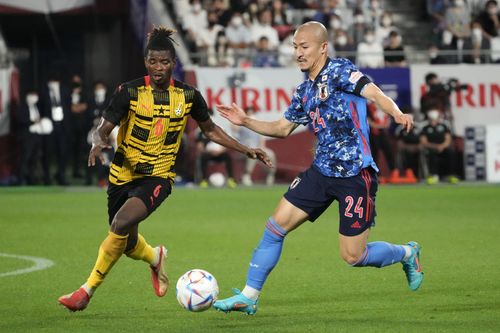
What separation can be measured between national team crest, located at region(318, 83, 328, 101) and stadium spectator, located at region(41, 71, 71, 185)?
620 inches

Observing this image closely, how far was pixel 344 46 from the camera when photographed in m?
25.3

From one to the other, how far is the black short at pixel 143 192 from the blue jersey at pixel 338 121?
135 centimetres

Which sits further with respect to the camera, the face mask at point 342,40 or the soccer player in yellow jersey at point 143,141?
the face mask at point 342,40

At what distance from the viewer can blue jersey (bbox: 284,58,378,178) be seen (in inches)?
345

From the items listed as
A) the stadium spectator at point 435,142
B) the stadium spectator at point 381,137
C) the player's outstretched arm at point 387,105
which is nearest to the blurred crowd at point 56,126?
the stadium spectator at point 381,137

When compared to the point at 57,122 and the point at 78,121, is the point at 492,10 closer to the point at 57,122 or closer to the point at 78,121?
the point at 78,121

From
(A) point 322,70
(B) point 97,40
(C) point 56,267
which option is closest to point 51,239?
(C) point 56,267

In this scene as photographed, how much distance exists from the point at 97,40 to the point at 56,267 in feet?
56.2

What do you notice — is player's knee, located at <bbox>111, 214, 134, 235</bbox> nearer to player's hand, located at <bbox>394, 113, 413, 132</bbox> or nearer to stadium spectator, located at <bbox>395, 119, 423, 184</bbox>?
player's hand, located at <bbox>394, 113, 413, 132</bbox>

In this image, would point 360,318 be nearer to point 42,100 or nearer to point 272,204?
point 272,204

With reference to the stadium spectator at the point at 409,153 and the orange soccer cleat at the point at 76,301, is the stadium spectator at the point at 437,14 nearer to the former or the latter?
the stadium spectator at the point at 409,153

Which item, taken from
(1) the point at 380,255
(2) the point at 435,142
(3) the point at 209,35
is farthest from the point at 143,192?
(3) the point at 209,35

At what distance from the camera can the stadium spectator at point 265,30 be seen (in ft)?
84.3

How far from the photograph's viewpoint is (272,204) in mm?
19672
